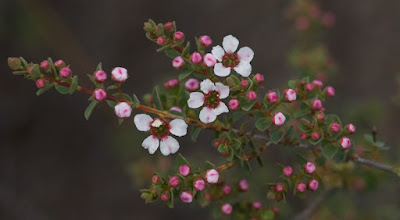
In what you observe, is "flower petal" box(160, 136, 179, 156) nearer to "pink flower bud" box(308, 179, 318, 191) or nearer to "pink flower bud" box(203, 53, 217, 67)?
"pink flower bud" box(203, 53, 217, 67)

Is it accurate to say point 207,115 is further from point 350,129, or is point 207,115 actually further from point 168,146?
point 350,129

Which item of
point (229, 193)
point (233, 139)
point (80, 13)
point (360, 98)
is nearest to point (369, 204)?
point (360, 98)

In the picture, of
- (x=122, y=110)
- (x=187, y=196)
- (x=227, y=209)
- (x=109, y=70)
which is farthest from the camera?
(x=109, y=70)

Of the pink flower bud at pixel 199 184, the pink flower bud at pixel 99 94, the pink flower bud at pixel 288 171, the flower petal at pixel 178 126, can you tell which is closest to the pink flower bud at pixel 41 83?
the pink flower bud at pixel 99 94

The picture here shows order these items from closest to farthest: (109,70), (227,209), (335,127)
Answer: (335,127), (227,209), (109,70)

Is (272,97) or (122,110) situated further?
(272,97)

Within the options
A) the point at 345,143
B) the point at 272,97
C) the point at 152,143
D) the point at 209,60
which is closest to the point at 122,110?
the point at 152,143

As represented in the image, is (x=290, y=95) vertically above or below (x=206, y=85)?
below

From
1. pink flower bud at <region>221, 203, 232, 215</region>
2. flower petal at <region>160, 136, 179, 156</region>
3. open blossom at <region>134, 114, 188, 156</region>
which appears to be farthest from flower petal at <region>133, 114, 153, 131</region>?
pink flower bud at <region>221, 203, 232, 215</region>

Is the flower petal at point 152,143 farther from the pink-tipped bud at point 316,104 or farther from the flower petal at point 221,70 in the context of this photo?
the pink-tipped bud at point 316,104
